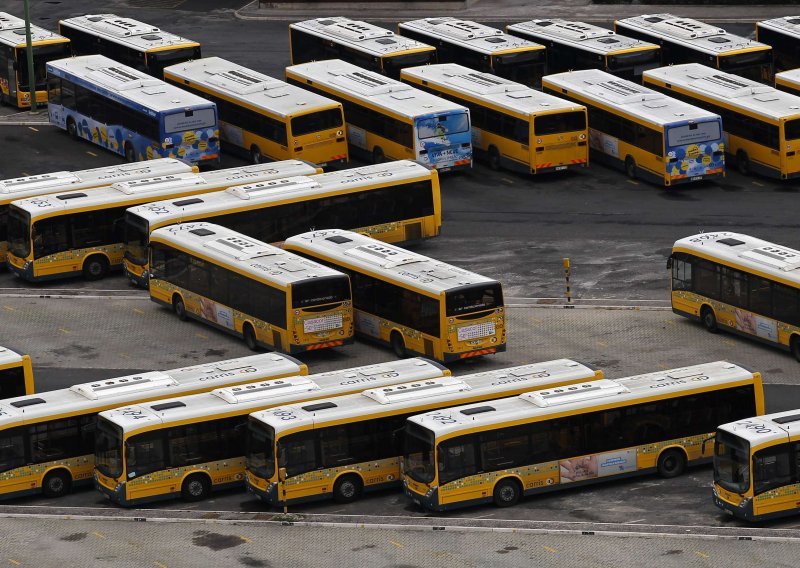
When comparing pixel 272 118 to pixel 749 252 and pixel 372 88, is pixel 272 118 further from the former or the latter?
pixel 749 252

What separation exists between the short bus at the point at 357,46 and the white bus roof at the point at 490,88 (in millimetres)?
1842

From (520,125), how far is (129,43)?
75.8ft

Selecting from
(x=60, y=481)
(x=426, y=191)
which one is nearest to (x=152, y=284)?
(x=426, y=191)

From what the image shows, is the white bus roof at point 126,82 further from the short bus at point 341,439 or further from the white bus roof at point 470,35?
the short bus at point 341,439

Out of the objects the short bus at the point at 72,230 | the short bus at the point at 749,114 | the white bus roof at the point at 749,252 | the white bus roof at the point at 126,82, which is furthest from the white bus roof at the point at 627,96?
the short bus at the point at 72,230

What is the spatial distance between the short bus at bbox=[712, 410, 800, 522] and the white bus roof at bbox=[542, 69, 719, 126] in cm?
3380

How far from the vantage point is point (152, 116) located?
9162 cm

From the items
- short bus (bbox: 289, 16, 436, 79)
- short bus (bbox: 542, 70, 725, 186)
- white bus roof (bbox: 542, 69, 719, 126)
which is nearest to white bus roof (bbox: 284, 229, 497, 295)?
short bus (bbox: 542, 70, 725, 186)

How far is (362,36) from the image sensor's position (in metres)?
106

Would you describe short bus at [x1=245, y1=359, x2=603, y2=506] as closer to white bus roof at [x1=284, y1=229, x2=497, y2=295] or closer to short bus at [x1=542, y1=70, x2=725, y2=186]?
white bus roof at [x1=284, y1=229, x2=497, y2=295]

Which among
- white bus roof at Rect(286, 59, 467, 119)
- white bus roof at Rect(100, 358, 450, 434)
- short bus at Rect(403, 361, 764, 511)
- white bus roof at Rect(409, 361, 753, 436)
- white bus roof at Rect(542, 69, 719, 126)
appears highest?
white bus roof at Rect(286, 59, 467, 119)

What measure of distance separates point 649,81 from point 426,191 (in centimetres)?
1853

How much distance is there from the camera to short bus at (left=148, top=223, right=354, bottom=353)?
7062 cm

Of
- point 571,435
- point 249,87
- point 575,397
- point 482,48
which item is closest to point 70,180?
point 249,87
